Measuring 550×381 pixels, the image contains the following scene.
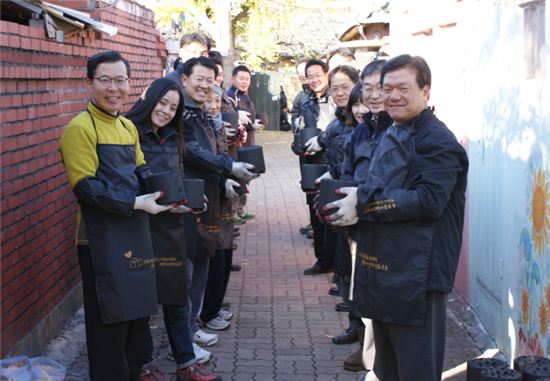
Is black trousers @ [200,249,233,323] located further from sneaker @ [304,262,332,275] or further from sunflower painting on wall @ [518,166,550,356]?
sunflower painting on wall @ [518,166,550,356]

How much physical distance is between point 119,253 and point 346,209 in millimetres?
1226

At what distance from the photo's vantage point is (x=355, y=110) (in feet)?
20.1

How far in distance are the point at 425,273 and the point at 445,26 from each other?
17.1 ft

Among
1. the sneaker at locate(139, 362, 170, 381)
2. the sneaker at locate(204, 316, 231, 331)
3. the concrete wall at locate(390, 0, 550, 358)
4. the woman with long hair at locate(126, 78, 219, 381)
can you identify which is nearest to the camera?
the concrete wall at locate(390, 0, 550, 358)

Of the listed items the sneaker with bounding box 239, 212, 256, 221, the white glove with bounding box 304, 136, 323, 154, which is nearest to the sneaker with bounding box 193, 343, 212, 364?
the white glove with bounding box 304, 136, 323, 154

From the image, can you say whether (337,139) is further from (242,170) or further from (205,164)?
(205,164)

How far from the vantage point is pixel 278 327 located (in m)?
7.14

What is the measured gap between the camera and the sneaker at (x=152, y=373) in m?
5.51

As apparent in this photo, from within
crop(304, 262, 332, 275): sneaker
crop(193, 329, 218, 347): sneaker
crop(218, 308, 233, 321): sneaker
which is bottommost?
crop(304, 262, 332, 275): sneaker

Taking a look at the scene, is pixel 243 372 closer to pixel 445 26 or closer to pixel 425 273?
pixel 425 273

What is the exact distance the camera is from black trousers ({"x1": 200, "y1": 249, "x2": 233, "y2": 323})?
6785 mm

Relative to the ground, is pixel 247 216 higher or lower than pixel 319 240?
lower

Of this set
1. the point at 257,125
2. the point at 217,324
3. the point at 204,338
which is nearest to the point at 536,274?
the point at 204,338

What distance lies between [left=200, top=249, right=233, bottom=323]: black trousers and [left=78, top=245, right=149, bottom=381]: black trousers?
6.07 ft
